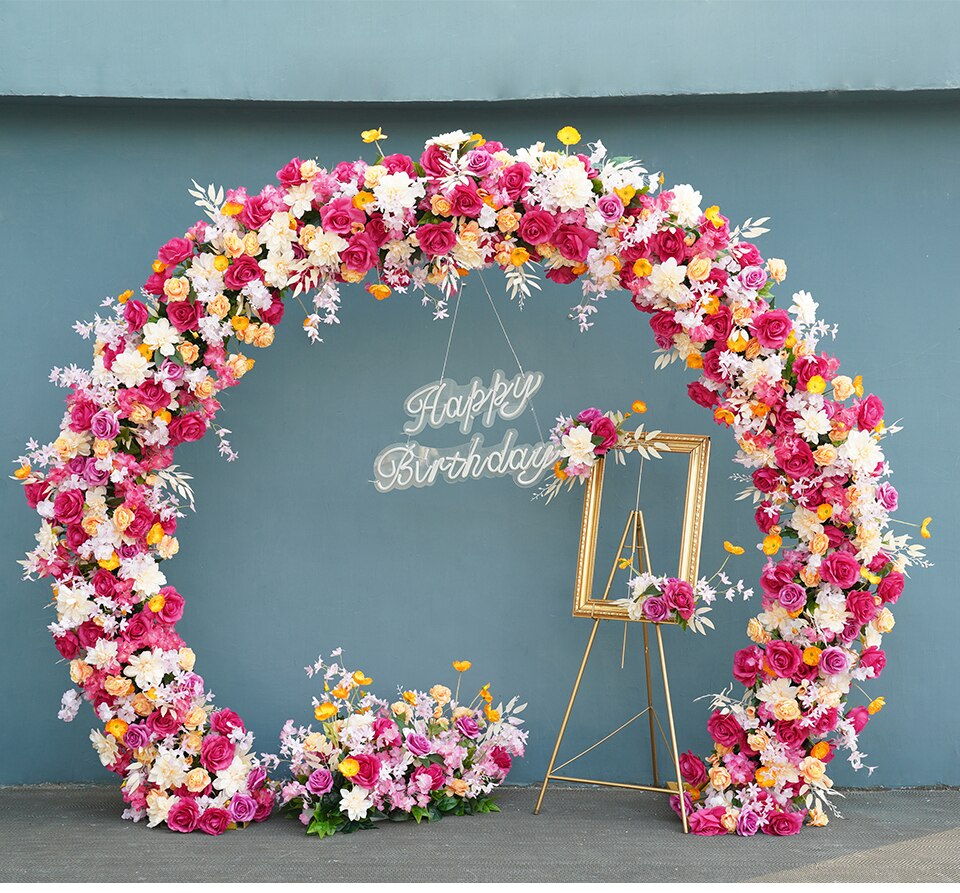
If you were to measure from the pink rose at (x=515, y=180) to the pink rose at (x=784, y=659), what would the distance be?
1.54 meters

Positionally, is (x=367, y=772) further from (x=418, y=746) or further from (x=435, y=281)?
(x=435, y=281)

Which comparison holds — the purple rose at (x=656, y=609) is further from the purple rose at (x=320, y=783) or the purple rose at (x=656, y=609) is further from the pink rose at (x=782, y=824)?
the purple rose at (x=320, y=783)

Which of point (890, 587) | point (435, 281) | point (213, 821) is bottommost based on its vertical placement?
point (213, 821)

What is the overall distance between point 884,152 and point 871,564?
1723mm

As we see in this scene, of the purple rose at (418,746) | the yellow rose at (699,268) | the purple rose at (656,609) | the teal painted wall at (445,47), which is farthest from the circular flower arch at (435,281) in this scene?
the teal painted wall at (445,47)

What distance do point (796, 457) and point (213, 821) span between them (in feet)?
7.29

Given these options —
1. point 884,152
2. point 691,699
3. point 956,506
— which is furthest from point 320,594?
point 884,152

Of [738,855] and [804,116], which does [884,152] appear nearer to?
[804,116]

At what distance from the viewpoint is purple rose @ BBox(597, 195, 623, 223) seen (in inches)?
133

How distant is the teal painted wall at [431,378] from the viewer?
13.3ft

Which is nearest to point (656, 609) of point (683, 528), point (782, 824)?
point (683, 528)

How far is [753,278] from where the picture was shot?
3.41 meters

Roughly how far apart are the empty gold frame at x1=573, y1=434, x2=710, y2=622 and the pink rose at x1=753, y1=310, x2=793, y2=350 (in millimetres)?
422

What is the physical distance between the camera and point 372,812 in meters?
3.54
